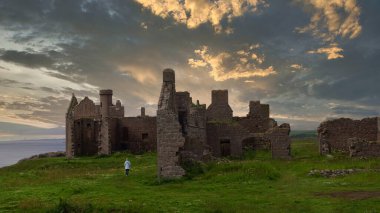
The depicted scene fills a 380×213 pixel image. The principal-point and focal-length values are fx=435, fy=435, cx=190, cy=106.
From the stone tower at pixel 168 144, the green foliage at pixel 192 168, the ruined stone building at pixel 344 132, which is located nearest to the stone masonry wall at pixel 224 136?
the ruined stone building at pixel 344 132

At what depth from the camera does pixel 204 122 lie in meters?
47.6

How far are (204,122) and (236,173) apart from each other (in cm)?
1731

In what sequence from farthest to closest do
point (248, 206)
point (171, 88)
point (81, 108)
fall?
1. point (81, 108)
2. point (171, 88)
3. point (248, 206)

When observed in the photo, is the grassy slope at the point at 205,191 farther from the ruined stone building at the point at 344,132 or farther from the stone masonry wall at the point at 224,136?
the stone masonry wall at the point at 224,136

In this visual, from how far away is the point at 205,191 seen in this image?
1025 inches

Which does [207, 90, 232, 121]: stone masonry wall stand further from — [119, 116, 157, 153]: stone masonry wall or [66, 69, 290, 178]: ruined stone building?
[119, 116, 157, 153]: stone masonry wall

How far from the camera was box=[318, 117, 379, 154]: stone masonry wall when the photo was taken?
47.2 m

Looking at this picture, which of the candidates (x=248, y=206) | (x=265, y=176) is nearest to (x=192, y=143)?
(x=265, y=176)

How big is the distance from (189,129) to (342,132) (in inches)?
745

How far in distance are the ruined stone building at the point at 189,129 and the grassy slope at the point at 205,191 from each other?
564cm

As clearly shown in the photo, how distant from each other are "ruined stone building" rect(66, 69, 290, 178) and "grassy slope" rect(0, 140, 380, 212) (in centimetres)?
564

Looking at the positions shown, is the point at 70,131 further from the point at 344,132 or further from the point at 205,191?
the point at 205,191

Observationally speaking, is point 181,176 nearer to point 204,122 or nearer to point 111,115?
point 204,122

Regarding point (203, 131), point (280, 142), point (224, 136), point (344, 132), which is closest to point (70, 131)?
point (203, 131)
